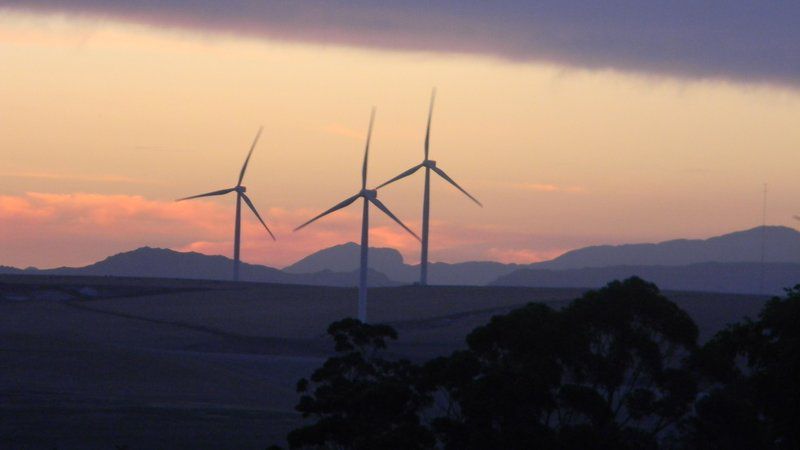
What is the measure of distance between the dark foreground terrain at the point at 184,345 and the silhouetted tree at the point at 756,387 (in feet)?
53.3

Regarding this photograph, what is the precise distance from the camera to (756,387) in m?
36.7

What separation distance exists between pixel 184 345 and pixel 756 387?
6036cm

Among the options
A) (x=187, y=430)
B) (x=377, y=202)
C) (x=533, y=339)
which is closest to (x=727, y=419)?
(x=533, y=339)

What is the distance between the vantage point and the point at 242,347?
307 feet

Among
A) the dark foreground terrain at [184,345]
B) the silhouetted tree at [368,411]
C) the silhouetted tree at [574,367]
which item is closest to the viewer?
the silhouetted tree at [368,411]

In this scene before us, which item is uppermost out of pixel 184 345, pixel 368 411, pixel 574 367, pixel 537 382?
pixel 574 367

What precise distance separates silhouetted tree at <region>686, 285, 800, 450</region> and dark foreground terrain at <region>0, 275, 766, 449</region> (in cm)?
1624

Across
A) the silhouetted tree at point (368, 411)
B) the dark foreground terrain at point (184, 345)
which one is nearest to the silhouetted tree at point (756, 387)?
the silhouetted tree at point (368, 411)

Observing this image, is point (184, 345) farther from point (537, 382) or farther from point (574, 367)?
point (537, 382)

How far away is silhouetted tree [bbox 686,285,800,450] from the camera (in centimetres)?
3591

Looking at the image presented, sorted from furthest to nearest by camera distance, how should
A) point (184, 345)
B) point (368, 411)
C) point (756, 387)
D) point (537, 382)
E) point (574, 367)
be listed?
point (184, 345)
point (574, 367)
point (368, 411)
point (537, 382)
point (756, 387)

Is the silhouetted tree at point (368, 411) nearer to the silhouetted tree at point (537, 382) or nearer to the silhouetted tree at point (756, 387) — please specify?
the silhouetted tree at point (537, 382)

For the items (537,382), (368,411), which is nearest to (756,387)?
(537,382)

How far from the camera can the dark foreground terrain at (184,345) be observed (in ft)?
A: 168
